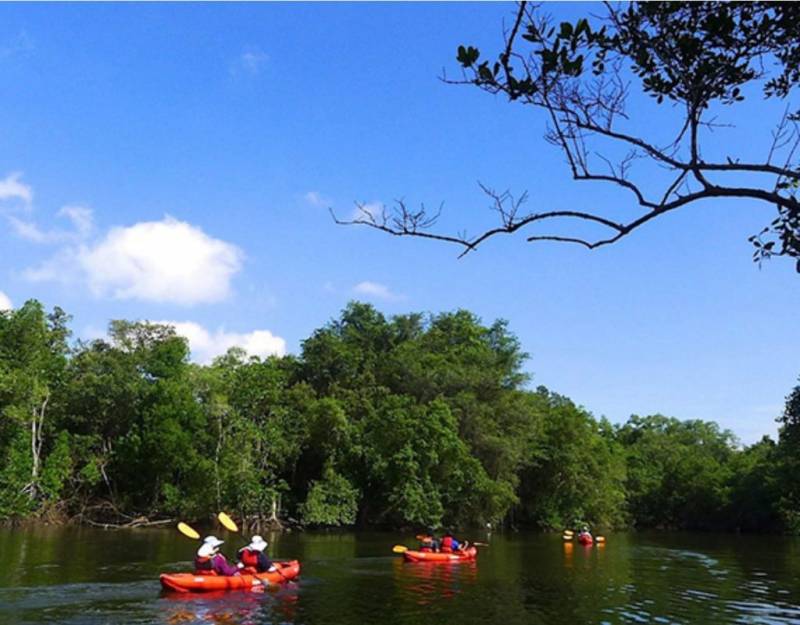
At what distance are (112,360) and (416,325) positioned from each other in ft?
69.7

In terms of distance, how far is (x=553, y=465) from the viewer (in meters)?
46.2

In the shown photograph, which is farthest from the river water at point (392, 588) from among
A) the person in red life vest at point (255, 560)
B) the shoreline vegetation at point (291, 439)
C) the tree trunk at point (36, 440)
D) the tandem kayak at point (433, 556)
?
the shoreline vegetation at point (291, 439)

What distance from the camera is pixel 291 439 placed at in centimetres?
3959

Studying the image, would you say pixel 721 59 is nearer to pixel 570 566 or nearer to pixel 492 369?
pixel 570 566

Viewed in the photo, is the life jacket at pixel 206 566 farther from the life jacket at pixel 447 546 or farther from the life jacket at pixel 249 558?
the life jacket at pixel 447 546

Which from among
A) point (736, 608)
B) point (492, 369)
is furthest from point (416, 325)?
point (736, 608)

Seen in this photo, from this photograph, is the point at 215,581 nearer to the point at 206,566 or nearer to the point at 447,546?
the point at 206,566

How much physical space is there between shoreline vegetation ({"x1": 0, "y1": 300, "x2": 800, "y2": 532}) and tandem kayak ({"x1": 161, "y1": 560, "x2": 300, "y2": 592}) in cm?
1961

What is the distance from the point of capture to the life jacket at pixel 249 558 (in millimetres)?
17078

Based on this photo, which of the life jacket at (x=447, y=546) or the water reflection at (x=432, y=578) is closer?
the water reflection at (x=432, y=578)

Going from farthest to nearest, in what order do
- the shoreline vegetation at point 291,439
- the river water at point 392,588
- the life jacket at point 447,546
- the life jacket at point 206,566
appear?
the shoreline vegetation at point 291,439 < the life jacket at point 447,546 < the life jacket at point 206,566 < the river water at point 392,588

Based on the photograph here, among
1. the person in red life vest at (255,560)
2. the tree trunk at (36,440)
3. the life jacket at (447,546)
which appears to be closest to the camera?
the person in red life vest at (255,560)

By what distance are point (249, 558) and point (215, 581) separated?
1.56 meters

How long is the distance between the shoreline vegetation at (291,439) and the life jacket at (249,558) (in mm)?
19248
